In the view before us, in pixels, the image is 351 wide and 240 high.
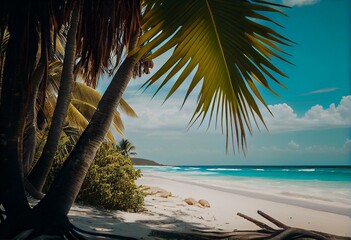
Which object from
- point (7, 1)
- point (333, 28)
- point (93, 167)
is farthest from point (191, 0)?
point (333, 28)

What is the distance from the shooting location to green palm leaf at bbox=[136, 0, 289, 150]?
2531mm

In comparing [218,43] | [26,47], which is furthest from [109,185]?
[218,43]

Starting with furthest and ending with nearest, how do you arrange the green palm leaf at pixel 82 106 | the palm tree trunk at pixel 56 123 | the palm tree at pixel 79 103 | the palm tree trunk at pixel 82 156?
the green palm leaf at pixel 82 106, the palm tree at pixel 79 103, the palm tree trunk at pixel 56 123, the palm tree trunk at pixel 82 156

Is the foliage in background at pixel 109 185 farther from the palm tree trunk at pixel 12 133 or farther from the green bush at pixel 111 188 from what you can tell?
the palm tree trunk at pixel 12 133

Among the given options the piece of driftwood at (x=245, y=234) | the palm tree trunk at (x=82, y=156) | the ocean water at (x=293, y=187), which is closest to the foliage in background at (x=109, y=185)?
the piece of driftwood at (x=245, y=234)

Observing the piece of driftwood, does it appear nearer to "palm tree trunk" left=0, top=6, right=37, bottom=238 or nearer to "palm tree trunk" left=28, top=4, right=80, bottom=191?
"palm tree trunk" left=28, top=4, right=80, bottom=191

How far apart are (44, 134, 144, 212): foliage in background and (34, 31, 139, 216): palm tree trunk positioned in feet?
10.5

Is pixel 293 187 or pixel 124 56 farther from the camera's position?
pixel 293 187

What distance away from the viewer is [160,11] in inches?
101

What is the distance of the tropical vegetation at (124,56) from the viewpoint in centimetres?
255

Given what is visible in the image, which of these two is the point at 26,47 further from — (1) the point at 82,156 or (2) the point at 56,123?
A: (2) the point at 56,123

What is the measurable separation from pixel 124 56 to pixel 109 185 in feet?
11.2

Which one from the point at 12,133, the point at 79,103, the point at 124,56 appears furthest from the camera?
the point at 79,103

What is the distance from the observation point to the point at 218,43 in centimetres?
261
